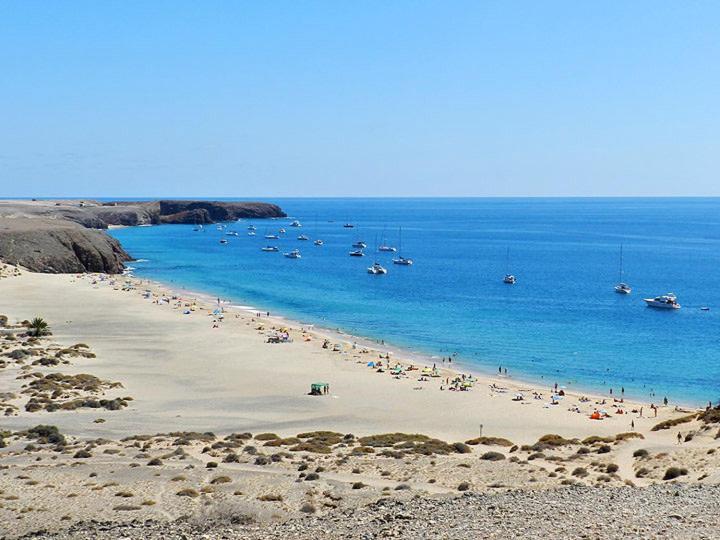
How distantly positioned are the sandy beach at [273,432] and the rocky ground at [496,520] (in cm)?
115

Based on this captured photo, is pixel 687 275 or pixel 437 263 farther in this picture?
pixel 437 263

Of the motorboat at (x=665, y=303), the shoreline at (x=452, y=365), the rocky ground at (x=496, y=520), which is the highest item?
the rocky ground at (x=496, y=520)

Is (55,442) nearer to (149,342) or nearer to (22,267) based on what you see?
(149,342)

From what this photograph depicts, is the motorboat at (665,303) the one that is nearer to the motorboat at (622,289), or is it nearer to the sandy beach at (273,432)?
the motorboat at (622,289)

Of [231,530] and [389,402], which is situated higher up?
[231,530]

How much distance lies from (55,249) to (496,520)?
4413 inches

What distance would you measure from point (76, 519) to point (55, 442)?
11.9 meters

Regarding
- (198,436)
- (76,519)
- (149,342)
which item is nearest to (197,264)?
(149,342)

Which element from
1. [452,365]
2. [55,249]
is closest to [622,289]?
[452,365]

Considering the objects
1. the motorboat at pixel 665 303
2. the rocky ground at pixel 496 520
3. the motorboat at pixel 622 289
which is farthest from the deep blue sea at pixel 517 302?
the rocky ground at pixel 496 520

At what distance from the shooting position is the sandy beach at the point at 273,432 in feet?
90.1

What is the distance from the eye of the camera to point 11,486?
1101 inches

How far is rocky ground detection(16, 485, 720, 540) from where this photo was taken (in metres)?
20.4

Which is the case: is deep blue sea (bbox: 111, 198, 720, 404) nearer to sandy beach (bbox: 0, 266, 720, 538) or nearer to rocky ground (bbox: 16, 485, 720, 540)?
sandy beach (bbox: 0, 266, 720, 538)
